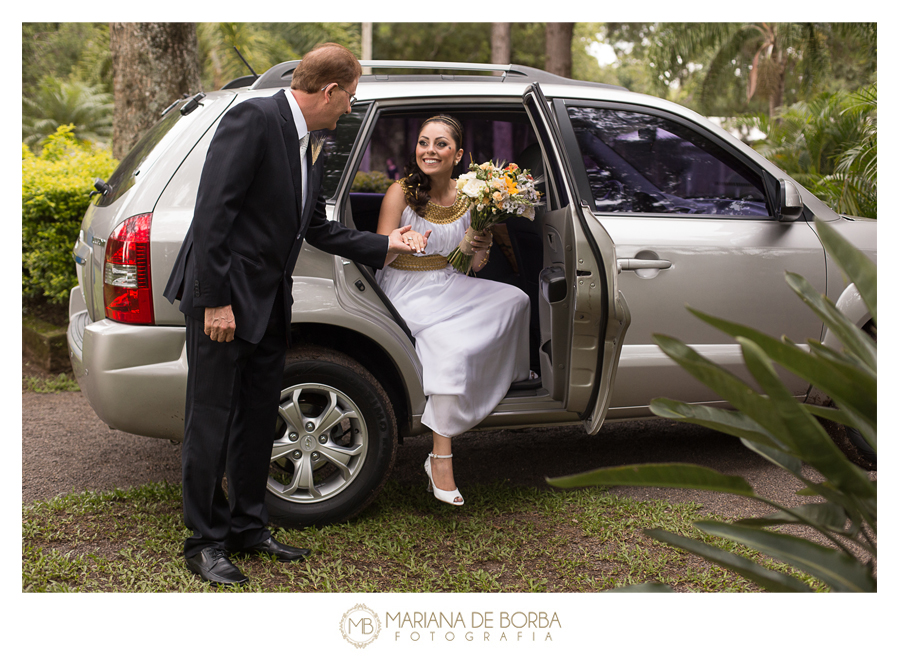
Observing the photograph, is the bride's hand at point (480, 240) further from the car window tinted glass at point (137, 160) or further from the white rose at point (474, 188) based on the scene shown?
the car window tinted glass at point (137, 160)

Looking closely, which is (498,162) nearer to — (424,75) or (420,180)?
(420,180)

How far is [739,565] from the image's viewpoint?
5.04 feet

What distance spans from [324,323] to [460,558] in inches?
44.6

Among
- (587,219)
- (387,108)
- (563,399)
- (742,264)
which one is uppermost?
(387,108)

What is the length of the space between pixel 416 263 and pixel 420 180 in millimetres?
426

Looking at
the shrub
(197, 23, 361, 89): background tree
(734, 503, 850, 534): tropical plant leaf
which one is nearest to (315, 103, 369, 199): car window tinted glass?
(734, 503, 850, 534): tropical plant leaf

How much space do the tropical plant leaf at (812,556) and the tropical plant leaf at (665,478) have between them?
0.39ft

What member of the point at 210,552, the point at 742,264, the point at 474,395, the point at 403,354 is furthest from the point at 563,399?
the point at 210,552

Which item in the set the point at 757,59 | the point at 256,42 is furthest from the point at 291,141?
the point at 757,59

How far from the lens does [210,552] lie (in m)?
2.80

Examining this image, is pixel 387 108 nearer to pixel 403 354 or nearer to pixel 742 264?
pixel 403 354

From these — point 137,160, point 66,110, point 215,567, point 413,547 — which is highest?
point 66,110
